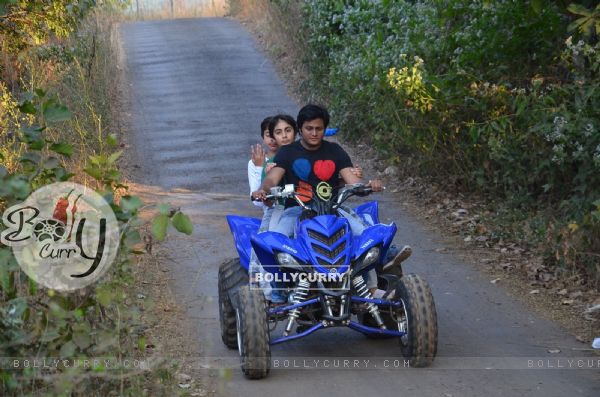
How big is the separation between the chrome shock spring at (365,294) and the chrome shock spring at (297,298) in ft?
1.17

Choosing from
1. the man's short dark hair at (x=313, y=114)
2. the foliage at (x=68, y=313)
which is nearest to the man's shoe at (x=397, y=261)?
the man's short dark hair at (x=313, y=114)

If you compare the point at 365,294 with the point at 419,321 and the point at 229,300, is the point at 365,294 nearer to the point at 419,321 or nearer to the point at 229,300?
the point at 419,321

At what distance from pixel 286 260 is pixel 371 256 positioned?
0.59 metres

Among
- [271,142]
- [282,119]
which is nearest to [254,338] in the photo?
[282,119]

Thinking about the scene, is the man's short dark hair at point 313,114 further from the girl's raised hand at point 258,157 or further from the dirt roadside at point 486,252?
the dirt roadside at point 486,252

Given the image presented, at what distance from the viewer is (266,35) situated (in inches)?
898

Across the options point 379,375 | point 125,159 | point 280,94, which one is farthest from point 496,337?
point 280,94

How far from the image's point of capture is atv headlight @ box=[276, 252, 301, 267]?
6.96 m

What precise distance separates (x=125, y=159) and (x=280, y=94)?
4.56 metres

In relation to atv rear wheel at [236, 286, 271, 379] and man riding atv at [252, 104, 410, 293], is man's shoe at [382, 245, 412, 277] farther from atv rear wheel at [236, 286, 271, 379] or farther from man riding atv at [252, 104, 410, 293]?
atv rear wheel at [236, 286, 271, 379]

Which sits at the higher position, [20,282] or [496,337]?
[20,282]

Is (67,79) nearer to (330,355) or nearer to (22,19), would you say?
(22,19)

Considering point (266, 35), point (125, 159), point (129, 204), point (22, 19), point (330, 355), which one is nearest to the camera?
point (129, 204)

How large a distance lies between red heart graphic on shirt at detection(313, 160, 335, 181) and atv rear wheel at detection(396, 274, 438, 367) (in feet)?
4.08
